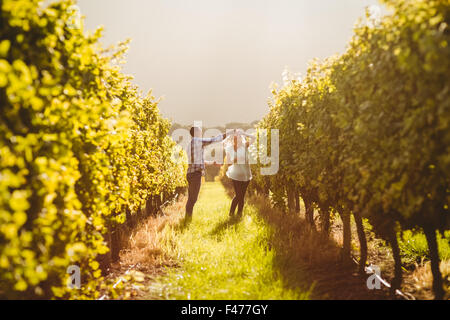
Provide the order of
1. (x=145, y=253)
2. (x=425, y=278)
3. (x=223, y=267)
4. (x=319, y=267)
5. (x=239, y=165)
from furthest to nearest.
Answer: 1. (x=239, y=165)
2. (x=145, y=253)
3. (x=319, y=267)
4. (x=223, y=267)
5. (x=425, y=278)

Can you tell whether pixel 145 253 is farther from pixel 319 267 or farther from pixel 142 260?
pixel 319 267

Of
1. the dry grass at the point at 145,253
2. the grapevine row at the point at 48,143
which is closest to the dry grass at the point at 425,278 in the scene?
the dry grass at the point at 145,253

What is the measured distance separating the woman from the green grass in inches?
59.5

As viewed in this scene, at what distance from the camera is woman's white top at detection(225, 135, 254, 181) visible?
826 cm

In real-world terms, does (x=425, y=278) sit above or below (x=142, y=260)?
above

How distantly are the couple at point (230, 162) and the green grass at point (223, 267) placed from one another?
4.43 feet

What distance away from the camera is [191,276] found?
432 centimetres

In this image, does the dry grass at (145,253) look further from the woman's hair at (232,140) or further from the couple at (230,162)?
the woman's hair at (232,140)

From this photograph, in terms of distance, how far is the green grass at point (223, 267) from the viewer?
12.2 feet

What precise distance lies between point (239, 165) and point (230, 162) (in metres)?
0.28

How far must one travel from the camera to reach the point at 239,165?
8.30m

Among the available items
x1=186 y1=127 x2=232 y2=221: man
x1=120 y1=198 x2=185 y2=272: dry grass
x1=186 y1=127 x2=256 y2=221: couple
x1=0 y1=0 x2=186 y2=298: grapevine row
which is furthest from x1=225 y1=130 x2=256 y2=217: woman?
x1=0 y1=0 x2=186 y2=298: grapevine row

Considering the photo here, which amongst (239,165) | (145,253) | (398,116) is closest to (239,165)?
(239,165)

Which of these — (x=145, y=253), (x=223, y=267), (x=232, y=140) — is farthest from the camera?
(x=232, y=140)
